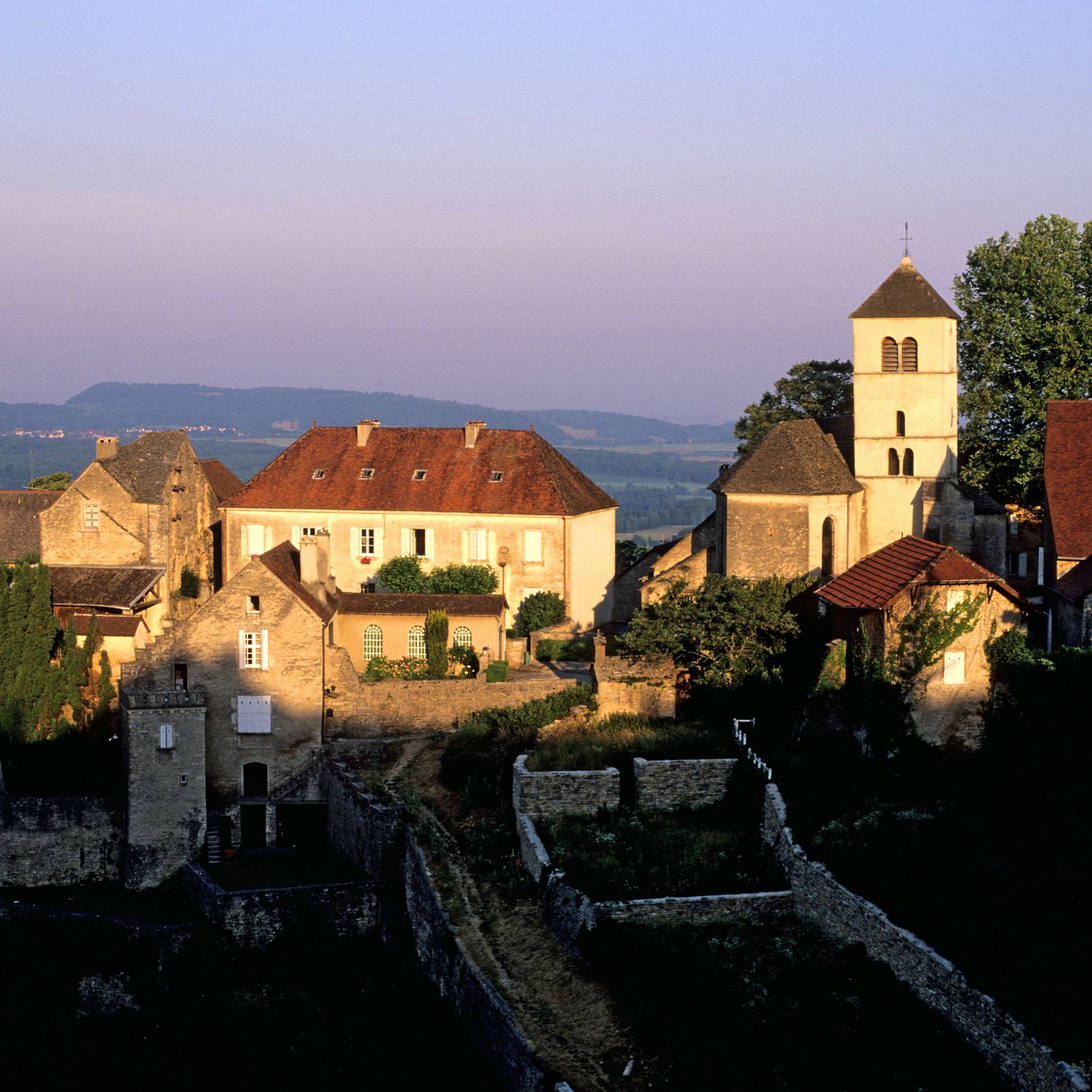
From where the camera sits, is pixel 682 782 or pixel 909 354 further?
pixel 909 354

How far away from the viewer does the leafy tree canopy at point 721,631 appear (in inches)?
1421

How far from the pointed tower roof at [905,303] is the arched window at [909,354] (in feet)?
2.59

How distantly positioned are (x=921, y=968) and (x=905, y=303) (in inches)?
1143

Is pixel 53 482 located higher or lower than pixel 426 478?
higher

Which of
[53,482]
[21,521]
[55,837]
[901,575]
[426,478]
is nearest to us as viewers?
[901,575]

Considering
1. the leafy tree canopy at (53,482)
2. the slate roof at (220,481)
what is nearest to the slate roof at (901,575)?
the slate roof at (220,481)

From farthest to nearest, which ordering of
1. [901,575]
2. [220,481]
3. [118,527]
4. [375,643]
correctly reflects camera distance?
[220,481]
[118,527]
[375,643]
[901,575]

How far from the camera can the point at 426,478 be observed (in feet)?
179

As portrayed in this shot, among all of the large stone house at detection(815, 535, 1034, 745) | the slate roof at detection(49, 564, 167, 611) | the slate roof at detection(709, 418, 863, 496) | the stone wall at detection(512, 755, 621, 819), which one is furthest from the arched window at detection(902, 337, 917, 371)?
the slate roof at detection(49, 564, 167, 611)

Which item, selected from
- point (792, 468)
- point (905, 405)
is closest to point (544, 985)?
point (792, 468)

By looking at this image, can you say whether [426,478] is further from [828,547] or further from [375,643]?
[828,547]

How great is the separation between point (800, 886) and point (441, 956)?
693 centimetres

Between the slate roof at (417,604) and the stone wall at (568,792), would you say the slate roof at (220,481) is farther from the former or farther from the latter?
the stone wall at (568,792)

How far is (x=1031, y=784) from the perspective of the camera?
2308 cm
